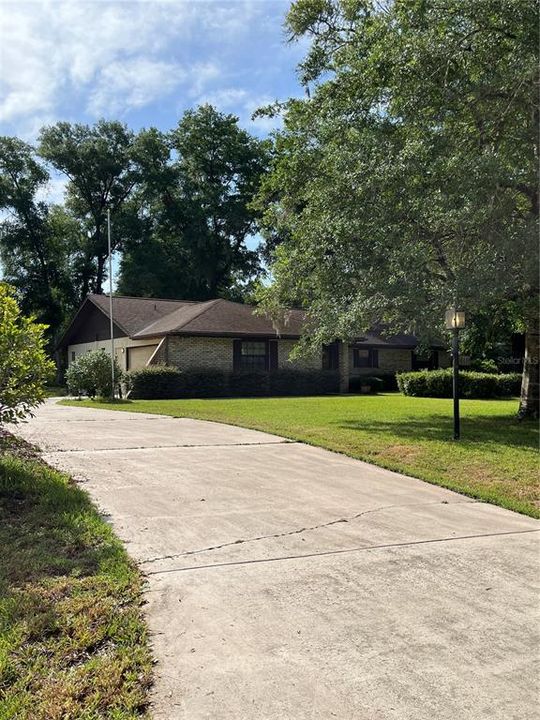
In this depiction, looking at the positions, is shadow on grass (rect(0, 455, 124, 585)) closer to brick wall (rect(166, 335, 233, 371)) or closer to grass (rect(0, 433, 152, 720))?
grass (rect(0, 433, 152, 720))

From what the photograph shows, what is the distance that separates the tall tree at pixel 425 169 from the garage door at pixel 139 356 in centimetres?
1410

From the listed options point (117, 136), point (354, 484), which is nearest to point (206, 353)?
point (354, 484)

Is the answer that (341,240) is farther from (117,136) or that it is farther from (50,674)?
(117,136)

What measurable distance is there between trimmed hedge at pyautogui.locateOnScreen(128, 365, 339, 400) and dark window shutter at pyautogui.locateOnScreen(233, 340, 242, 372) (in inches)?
31.6

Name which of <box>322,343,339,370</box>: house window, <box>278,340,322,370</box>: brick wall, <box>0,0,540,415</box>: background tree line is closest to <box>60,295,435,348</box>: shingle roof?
<box>278,340,322,370</box>: brick wall

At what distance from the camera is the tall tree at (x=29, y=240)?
42.5 meters

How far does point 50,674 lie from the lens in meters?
2.86

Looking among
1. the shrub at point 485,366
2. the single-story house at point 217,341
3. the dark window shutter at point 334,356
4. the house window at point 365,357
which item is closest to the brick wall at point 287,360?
the single-story house at point 217,341

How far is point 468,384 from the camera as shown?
2203 centimetres

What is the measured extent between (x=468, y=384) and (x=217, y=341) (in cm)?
1033

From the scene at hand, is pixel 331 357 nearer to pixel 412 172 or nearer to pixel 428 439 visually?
pixel 428 439

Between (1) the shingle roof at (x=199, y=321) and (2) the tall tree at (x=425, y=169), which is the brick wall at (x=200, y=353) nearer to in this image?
(1) the shingle roof at (x=199, y=321)

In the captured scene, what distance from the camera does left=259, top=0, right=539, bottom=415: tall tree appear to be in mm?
9586

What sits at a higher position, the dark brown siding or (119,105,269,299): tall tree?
(119,105,269,299): tall tree
